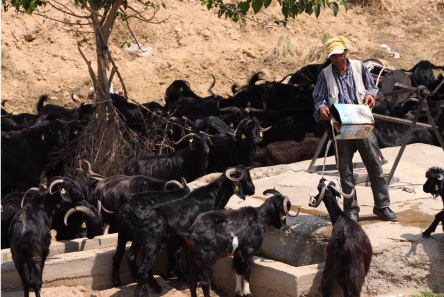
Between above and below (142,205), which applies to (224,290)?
→ below

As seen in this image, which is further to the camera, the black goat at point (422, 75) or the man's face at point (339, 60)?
the black goat at point (422, 75)

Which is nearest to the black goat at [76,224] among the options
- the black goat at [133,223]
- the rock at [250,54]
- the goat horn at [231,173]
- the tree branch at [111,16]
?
the black goat at [133,223]

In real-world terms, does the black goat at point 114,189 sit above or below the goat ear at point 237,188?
below

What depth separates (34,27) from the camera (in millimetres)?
19953

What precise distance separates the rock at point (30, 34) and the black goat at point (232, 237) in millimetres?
16145

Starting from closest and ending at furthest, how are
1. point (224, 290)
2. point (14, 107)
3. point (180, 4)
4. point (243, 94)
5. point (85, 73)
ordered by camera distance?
point (224, 290) < point (243, 94) < point (14, 107) < point (85, 73) < point (180, 4)

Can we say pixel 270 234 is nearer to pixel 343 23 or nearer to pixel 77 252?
pixel 77 252

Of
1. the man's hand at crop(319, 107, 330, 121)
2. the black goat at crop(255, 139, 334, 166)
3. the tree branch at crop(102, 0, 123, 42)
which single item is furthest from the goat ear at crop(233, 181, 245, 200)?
the tree branch at crop(102, 0, 123, 42)

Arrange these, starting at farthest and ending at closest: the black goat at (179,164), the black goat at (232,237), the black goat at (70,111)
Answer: the black goat at (70,111)
the black goat at (179,164)
the black goat at (232,237)

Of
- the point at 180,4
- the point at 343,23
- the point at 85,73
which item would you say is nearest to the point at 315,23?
the point at 343,23

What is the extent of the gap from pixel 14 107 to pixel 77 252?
12.5 m

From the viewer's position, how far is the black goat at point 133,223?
6.04m

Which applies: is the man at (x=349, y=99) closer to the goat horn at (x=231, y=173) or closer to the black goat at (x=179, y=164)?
the goat horn at (x=231, y=173)

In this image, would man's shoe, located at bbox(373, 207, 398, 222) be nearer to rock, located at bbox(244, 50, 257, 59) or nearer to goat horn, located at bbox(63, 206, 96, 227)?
goat horn, located at bbox(63, 206, 96, 227)
